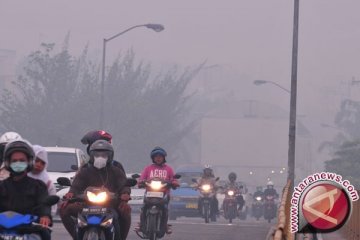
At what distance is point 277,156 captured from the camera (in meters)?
131

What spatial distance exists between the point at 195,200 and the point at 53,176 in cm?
1127

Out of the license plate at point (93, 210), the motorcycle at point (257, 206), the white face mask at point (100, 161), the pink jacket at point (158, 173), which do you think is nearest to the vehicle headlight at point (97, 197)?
the license plate at point (93, 210)

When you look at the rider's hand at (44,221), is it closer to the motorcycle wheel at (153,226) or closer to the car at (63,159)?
the motorcycle wheel at (153,226)

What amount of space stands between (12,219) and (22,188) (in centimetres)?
40

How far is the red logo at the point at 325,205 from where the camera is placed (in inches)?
539

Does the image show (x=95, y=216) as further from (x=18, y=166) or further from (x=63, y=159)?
(x=63, y=159)

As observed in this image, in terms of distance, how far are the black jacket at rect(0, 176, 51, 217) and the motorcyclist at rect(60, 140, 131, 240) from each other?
4.19 meters

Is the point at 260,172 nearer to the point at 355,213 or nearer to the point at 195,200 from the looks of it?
the point at 195,200

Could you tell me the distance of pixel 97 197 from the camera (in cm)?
1482

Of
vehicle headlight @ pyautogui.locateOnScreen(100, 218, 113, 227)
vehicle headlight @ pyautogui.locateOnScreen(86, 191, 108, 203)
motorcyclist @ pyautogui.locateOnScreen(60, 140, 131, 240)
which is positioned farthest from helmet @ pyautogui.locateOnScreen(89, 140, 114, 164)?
vehicle headlight @ pyautogui.locateOnScreen(100, 218, 113, 227)

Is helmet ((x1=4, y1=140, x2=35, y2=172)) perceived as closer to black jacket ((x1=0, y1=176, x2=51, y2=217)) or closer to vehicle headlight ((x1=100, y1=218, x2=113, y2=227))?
black jacket ((x1=0, y1=176, x2=51, y2=217))

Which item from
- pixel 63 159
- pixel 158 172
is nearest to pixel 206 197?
pixel 63 159

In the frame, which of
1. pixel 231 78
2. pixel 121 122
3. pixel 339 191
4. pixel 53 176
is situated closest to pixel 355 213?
pixel 339 191

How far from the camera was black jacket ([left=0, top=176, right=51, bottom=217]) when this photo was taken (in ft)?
36.2
